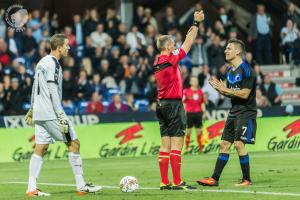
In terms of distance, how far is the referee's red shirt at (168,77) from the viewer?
45.9ft

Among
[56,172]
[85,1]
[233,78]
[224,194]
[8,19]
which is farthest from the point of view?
[85,1]

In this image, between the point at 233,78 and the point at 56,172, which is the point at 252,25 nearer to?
the point at 56,172

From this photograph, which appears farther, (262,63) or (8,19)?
(262,63)

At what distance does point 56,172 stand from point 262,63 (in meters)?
15.4

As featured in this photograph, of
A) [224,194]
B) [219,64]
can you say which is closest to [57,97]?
[224,194]

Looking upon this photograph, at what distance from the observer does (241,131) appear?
47.9ft

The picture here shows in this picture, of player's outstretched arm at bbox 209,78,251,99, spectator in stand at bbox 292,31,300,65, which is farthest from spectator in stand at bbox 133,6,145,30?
player's outstretched arm at bbox 209,78,251,99

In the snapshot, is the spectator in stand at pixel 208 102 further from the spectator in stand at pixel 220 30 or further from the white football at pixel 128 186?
the white football at pixel 128 186

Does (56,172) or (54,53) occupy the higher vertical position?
(54,53)

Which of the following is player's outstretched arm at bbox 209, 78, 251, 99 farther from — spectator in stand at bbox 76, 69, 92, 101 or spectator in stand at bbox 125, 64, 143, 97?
spectator in stand at bbox 125, 64, 143, 97

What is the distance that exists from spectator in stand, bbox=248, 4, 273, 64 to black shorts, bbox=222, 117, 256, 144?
57.6 ft

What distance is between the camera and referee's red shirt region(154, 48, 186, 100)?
14.0 meters

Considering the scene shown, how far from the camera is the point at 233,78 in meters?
14.7

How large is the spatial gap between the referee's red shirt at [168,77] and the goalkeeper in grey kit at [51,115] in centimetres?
155
